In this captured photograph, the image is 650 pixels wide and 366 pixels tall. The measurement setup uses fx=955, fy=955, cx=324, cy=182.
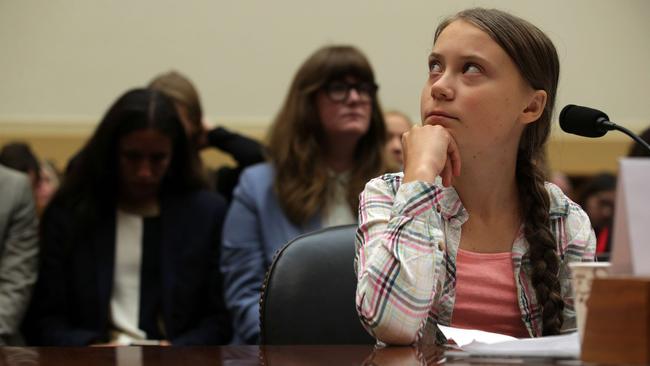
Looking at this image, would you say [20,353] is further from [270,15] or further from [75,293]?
[270,15]

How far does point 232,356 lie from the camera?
1.06 meters

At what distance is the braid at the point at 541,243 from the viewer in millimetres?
1326

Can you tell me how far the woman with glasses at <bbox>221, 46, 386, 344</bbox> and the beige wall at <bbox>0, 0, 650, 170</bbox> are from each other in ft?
5.40

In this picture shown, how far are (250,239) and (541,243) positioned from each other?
121 cm

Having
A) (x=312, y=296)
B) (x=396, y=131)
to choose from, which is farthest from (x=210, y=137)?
(x=312, y=296)

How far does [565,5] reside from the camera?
13.7 feet

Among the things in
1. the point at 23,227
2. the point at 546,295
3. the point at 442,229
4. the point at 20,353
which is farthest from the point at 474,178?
the point at 23,227

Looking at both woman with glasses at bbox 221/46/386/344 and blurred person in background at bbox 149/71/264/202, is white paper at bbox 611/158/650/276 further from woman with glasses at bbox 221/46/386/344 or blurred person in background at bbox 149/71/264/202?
blurred person in background at bbox 149/71/264/202

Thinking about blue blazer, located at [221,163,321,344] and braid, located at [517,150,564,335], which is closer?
braid, located at [517,150,564,335]

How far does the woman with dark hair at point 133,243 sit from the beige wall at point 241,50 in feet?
5.38

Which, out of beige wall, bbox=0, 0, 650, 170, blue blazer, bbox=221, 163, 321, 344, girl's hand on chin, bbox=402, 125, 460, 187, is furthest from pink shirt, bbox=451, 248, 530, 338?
beige wall, bbox=0, 0, 650, 170

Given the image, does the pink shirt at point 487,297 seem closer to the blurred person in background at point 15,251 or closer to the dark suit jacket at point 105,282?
the dark suit jacket at point 105,282

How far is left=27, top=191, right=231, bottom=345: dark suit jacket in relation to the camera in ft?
7.88

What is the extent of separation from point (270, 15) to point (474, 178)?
2958 millimetres
